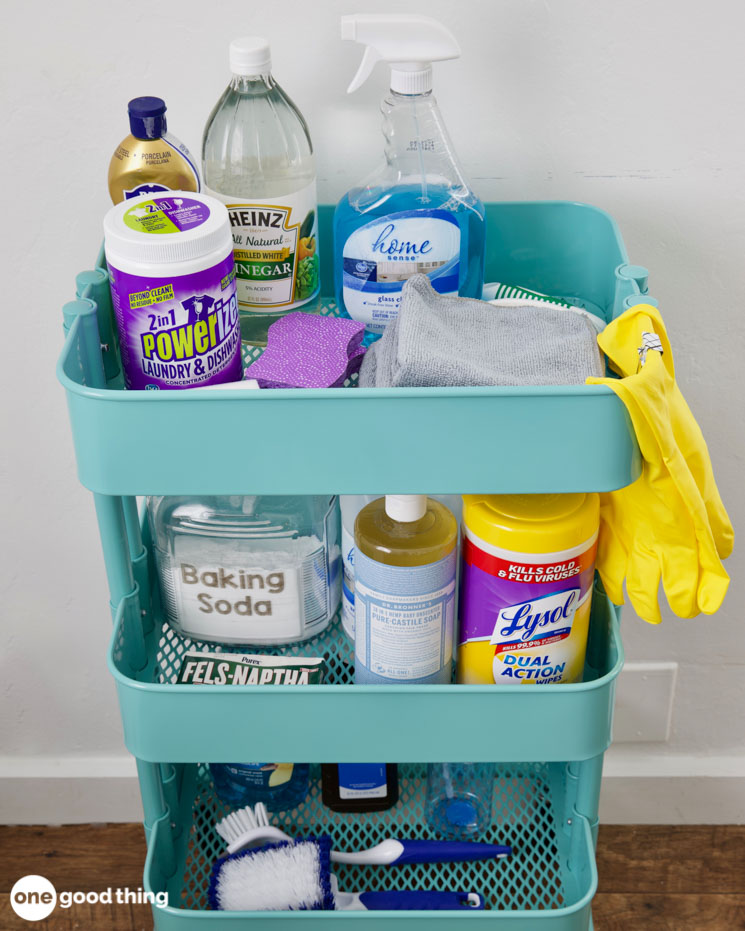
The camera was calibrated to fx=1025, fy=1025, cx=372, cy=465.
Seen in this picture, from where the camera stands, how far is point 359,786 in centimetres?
105

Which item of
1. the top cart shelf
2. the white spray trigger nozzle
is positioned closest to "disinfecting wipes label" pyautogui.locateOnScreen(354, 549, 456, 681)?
the top cart shelf

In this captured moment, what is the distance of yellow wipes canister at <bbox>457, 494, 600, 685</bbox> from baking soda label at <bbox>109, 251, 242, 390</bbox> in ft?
0.73

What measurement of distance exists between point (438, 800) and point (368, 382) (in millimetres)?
526

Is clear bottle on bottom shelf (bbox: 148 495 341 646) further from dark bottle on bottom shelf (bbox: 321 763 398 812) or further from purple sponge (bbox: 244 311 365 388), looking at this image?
dark bottle on bottom shelf (bbox: 321 763 398 812)

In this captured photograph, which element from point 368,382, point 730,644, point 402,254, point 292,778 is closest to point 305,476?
point 368,382

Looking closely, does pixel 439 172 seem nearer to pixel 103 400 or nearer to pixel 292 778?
pixel 103 400

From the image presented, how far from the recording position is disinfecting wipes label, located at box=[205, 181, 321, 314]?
0.78 meters

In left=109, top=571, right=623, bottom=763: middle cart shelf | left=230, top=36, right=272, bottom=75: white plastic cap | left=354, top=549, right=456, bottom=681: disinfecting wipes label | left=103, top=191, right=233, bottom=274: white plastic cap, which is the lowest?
left=109, top=571, right=623, bottom=763: middle cart shelf

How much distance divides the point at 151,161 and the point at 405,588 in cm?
37

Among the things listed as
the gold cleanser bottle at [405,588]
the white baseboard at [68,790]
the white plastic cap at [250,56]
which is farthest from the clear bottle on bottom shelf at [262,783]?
the white plastic cap at [250,56]

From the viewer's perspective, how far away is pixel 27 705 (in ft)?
4.28

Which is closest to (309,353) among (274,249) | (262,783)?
(274,249)

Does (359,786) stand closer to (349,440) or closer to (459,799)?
(459,799)

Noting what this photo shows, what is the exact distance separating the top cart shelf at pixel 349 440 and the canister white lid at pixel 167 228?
0.26 feet
